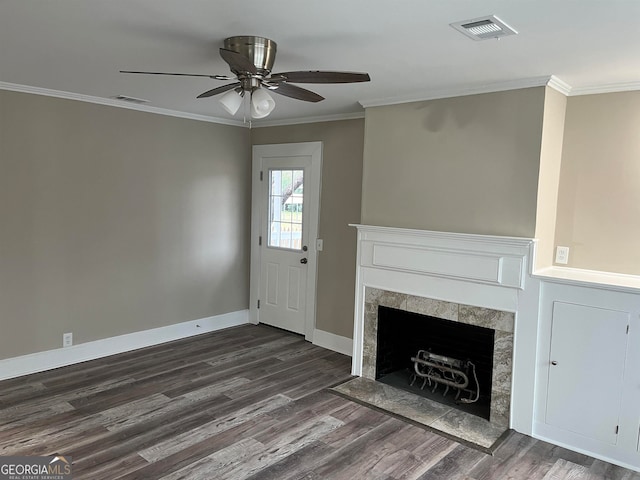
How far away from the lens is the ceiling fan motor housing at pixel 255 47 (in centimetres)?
245

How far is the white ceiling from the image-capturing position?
2.05 m

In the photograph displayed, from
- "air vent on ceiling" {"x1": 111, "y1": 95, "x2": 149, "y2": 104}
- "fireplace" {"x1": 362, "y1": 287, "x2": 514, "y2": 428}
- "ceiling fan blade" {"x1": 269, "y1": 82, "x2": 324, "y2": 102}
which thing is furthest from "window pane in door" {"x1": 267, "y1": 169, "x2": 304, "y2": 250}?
"ceiling fan blade" {"x1": 269, "y1": 82, "x2": 324, "y2": 102}

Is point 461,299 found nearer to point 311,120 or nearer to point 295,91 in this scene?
point 295,91

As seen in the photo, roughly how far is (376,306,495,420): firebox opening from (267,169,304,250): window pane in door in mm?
1591

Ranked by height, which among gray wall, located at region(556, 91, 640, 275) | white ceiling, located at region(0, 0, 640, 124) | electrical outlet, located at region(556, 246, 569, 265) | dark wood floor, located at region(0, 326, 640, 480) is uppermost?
white ceiling, located at region(0, 0, 640, 124)

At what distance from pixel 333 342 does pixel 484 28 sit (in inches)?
137

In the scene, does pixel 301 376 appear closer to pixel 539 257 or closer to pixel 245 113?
pixel 539 257

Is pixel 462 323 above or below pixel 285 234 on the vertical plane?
below

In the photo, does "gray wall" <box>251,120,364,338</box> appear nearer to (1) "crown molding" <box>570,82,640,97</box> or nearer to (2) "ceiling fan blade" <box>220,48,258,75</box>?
(1) "crown molding" <box>570,82,640,97</box>

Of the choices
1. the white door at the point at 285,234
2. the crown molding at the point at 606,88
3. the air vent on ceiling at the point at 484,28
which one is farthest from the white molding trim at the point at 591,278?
the white door at the point at 285,234

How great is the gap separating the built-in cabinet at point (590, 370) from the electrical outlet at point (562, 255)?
469mm

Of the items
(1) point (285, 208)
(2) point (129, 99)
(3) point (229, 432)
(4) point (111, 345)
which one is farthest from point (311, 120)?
(3) point (229, 432)

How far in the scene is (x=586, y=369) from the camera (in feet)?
10.1

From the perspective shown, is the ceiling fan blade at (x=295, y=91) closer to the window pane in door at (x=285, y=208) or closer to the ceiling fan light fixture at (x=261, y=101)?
the ceiling fan light fixture at (x=261, y=101)
